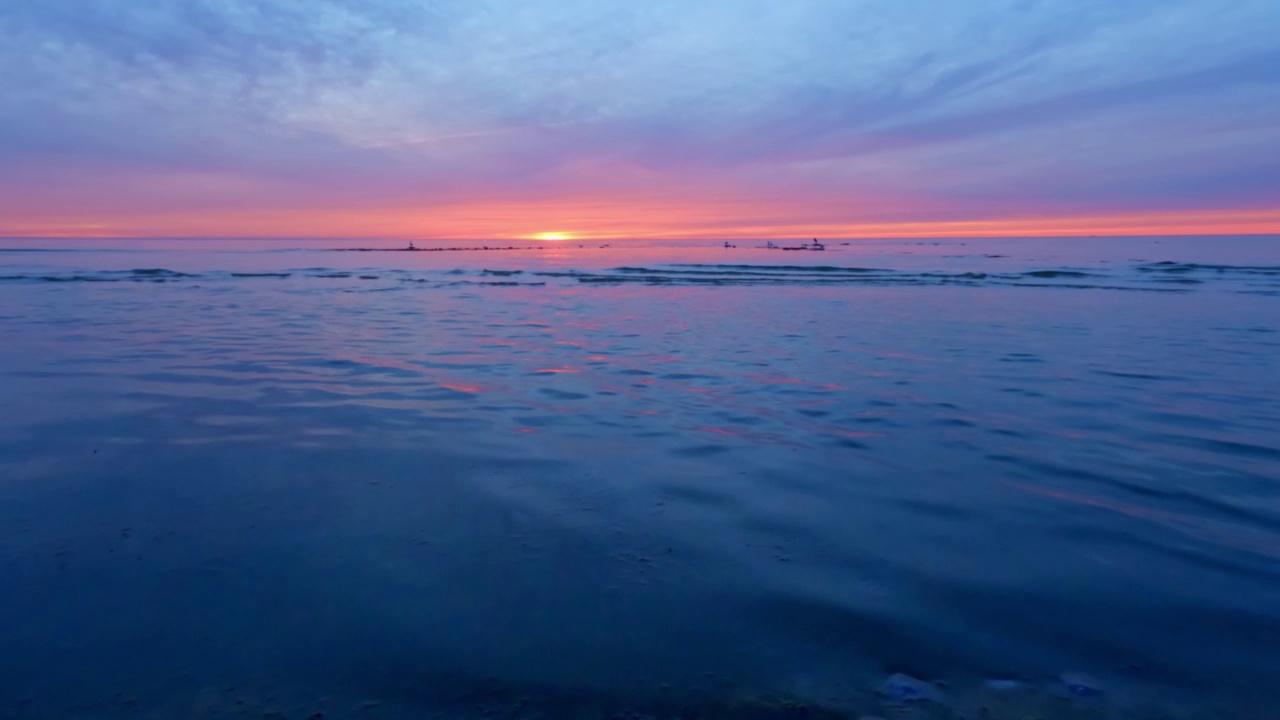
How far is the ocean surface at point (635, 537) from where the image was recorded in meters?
3.39

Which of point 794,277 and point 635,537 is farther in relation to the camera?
point 794,277

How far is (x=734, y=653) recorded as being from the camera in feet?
11.8

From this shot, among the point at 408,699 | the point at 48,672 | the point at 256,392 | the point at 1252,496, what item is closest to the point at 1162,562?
the point at 1252,496

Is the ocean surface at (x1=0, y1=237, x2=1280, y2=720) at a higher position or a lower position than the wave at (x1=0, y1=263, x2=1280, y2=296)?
lower

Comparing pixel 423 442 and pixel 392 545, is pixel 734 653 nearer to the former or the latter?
pixel 392 545

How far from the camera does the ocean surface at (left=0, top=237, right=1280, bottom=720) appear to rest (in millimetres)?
3393

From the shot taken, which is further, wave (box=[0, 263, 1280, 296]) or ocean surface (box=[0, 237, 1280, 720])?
wave (box=[0, 263, 1280, 296])

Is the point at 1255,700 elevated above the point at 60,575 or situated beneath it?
situated beneath

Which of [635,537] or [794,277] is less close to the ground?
[794,277]

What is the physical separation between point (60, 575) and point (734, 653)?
3873 millimetres

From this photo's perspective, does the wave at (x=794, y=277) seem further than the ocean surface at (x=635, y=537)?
Yes

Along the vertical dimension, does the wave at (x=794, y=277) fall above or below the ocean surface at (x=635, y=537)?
above

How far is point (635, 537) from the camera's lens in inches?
193

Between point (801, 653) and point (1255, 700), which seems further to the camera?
Result: point (801, 653)
